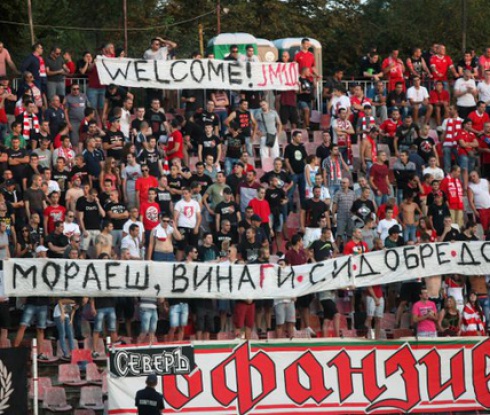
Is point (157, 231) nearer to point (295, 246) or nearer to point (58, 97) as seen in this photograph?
point (295, 246)

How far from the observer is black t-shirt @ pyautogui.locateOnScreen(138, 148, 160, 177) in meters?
26.2

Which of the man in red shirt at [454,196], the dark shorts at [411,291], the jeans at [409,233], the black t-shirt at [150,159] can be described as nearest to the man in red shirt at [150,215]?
the black t-shirt at [150,159]

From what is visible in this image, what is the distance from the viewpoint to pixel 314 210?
2580 centimetres

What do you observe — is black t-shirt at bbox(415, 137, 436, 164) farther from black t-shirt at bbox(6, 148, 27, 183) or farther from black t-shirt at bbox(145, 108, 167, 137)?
black t-shirt at bbox(6, 148, 27, 183)

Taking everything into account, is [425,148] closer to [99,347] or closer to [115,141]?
[115,141]

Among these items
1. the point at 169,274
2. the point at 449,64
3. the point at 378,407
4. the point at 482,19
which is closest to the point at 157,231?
the point at 169,274

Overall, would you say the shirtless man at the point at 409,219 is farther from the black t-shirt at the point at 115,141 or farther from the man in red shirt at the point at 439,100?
the black t-shirt at the point at 115,141

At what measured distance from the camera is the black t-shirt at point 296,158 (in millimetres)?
27156

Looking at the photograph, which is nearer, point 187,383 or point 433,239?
point 187,383

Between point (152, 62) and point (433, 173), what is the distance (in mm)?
6094

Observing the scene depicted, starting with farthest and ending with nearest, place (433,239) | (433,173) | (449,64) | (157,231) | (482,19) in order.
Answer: (482,19), (449,64), (433,173), (433,239), (157,231)

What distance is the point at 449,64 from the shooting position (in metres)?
31.5

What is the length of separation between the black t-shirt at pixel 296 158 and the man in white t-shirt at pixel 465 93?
181 inches

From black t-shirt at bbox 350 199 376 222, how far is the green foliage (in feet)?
64.0
